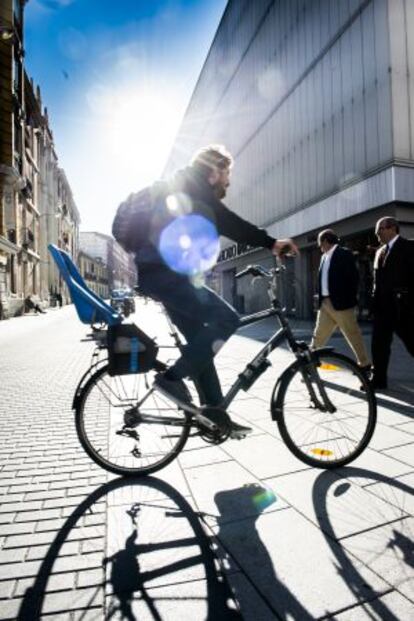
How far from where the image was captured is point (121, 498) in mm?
2691

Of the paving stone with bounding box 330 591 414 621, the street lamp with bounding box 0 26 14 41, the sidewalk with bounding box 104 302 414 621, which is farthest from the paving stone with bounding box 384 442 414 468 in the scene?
the street lamp with bounding box 0 26 14 41

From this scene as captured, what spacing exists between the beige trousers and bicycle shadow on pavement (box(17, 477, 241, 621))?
12.0 feet

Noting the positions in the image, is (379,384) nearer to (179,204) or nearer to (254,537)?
(254,537)

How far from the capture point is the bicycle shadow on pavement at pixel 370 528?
5.87 ft

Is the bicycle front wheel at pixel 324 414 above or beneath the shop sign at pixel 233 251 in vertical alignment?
beneath

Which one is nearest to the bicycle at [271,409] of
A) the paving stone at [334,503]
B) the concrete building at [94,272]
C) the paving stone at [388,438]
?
the paving stone at [334,503]

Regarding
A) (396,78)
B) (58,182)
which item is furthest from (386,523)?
(58,182)

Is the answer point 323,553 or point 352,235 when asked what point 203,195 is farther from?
point 352,235

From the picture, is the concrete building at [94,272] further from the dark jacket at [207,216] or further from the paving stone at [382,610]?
the paving stone at [382,610]

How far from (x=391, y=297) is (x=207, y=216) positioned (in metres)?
3.37

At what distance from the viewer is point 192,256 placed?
9.01ft

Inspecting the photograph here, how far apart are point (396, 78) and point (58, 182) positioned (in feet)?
178

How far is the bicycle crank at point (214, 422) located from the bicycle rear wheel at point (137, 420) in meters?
0.11

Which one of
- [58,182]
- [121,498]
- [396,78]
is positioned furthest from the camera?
[58,182]
